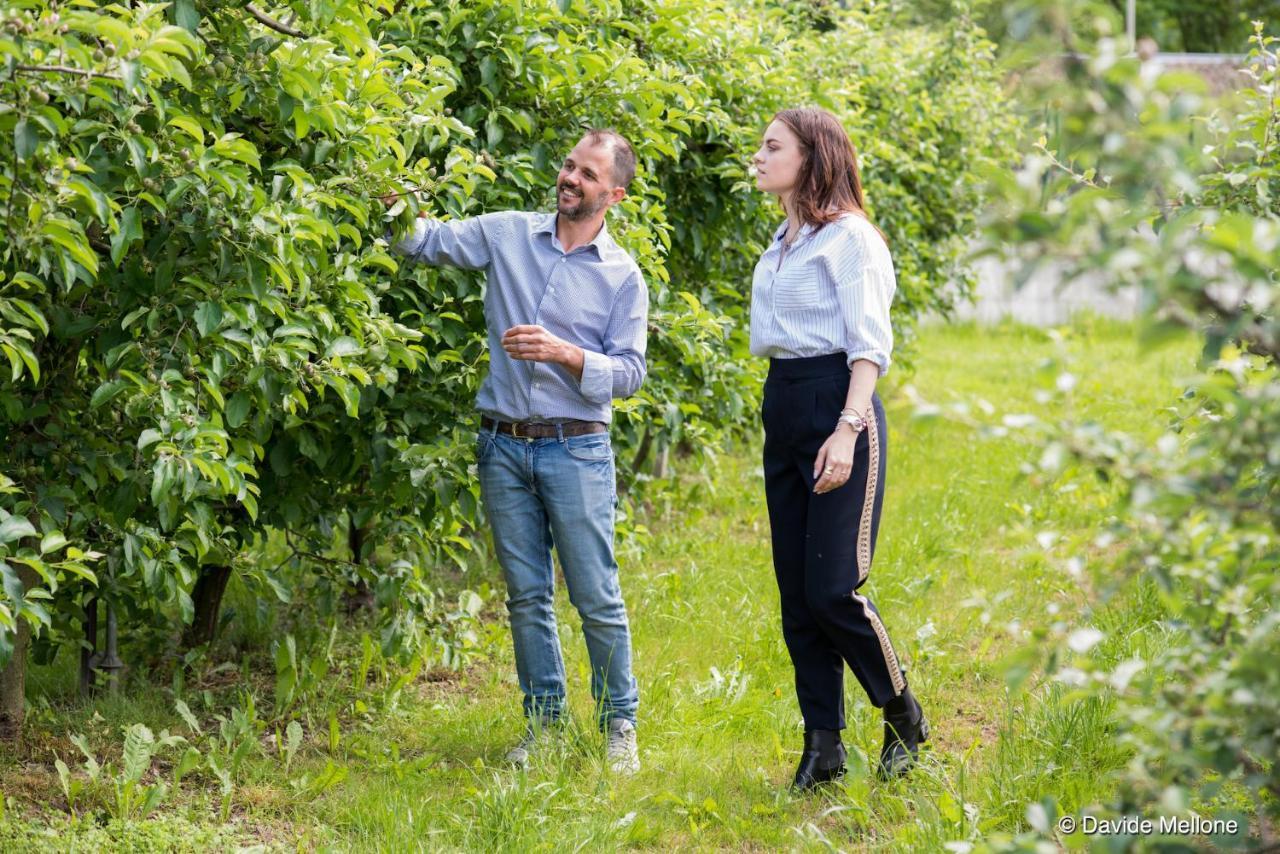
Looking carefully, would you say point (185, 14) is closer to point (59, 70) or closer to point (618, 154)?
point (59, 70)

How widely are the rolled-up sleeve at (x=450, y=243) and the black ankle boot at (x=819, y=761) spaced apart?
1.62 meters

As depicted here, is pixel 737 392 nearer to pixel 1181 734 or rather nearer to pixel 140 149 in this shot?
pixel 140 149

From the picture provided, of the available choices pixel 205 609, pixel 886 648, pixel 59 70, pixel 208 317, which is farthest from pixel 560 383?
pixel 205 609

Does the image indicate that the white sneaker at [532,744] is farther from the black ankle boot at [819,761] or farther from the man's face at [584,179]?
the man's face at [584,179]

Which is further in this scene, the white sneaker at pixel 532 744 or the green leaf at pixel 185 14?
the white sneaker at pixel 532 744

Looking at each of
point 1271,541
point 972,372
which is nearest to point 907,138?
point 972,372

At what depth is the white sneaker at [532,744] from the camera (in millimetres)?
3939

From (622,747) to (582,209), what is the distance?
1542mm

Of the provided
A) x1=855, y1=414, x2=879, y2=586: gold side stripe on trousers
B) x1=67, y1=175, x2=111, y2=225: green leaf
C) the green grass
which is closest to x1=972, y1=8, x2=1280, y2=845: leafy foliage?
the green grass

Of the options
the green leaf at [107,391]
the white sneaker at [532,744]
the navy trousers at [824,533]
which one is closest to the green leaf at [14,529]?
the green leaf at [107,391]

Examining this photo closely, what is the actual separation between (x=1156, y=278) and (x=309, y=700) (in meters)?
3.49

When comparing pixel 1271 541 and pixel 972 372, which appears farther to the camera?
pixel 972 372

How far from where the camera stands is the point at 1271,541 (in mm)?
1965

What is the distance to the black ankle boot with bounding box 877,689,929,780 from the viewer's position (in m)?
3.81
